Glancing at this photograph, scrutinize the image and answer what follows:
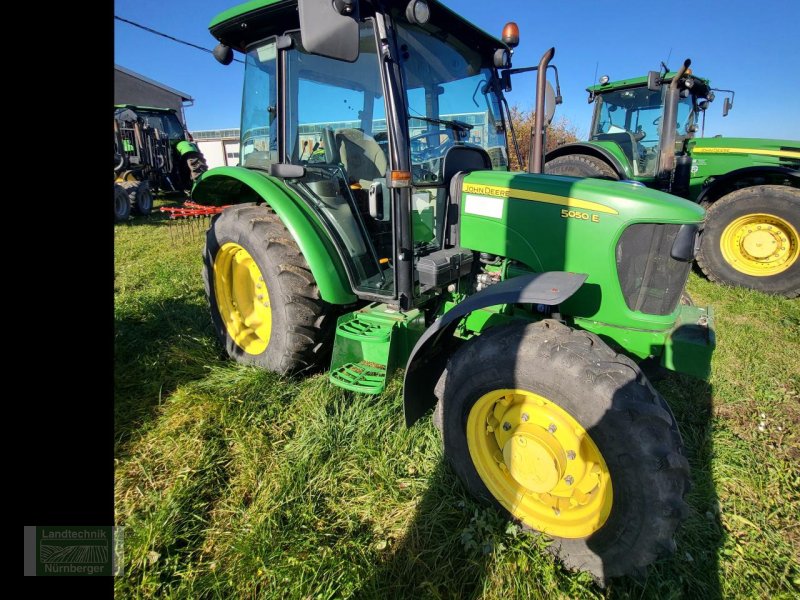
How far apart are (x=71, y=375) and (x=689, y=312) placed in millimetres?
2623

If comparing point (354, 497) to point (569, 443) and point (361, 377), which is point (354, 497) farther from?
point (569, 443)

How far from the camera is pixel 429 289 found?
2504mm

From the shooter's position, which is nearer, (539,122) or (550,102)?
(539,122)

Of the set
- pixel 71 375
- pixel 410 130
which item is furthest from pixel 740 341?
pixel 71 375

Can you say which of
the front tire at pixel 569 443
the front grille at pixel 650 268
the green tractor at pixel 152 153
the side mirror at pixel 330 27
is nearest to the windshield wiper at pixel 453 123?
the side mirror at pixel 330 27

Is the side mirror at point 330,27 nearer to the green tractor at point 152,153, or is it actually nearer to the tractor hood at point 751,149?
the tractor hood at point 751,149

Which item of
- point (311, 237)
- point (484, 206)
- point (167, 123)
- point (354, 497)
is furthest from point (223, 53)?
point (167, 123)

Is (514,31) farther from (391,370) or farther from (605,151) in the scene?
(605,151)

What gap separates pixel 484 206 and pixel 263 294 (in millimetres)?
1607

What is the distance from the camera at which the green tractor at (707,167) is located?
515 cm

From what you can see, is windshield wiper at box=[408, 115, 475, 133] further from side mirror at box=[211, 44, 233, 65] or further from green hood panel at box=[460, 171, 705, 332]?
side mirror at box=[211, 44, 233, 65]

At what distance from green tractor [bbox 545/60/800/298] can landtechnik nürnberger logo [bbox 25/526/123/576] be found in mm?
6243

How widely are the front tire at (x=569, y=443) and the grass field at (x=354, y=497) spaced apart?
0.14 metres

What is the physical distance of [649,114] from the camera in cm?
686
